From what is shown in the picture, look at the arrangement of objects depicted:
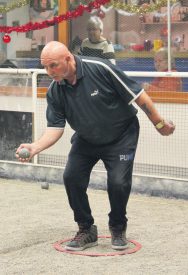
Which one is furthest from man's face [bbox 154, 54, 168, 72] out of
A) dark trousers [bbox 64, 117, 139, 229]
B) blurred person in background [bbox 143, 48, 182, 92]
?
dark trousers [bbox 64, 117, 139, 229]

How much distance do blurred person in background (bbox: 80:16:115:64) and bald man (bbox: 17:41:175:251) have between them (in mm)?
3751

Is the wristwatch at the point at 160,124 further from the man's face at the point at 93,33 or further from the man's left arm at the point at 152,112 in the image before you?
the man's face at the point at 93,33

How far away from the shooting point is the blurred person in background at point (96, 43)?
1055 cm

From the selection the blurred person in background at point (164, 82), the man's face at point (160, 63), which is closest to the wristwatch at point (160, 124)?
the blurred person in background at point (164, 82)

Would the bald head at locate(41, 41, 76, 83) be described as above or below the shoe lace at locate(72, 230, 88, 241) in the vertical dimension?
above

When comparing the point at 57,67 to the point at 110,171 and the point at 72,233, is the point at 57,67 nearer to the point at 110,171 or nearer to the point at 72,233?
the point at 110,171

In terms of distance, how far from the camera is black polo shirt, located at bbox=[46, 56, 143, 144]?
21.4 feet

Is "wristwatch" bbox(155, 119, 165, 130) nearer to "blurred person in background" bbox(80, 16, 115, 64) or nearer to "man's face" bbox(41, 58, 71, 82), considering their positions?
"man's face" bbox(41, 58, 71, 82)

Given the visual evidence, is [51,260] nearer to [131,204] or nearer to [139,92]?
[139,92]

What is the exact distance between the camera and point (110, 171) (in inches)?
266

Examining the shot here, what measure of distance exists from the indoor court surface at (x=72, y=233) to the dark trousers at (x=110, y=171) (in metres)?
0.32

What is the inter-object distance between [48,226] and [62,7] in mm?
4135

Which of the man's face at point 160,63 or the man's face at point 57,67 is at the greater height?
the man's face at point 57,67

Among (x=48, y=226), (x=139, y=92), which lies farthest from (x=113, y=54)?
(x=139, y=92)
